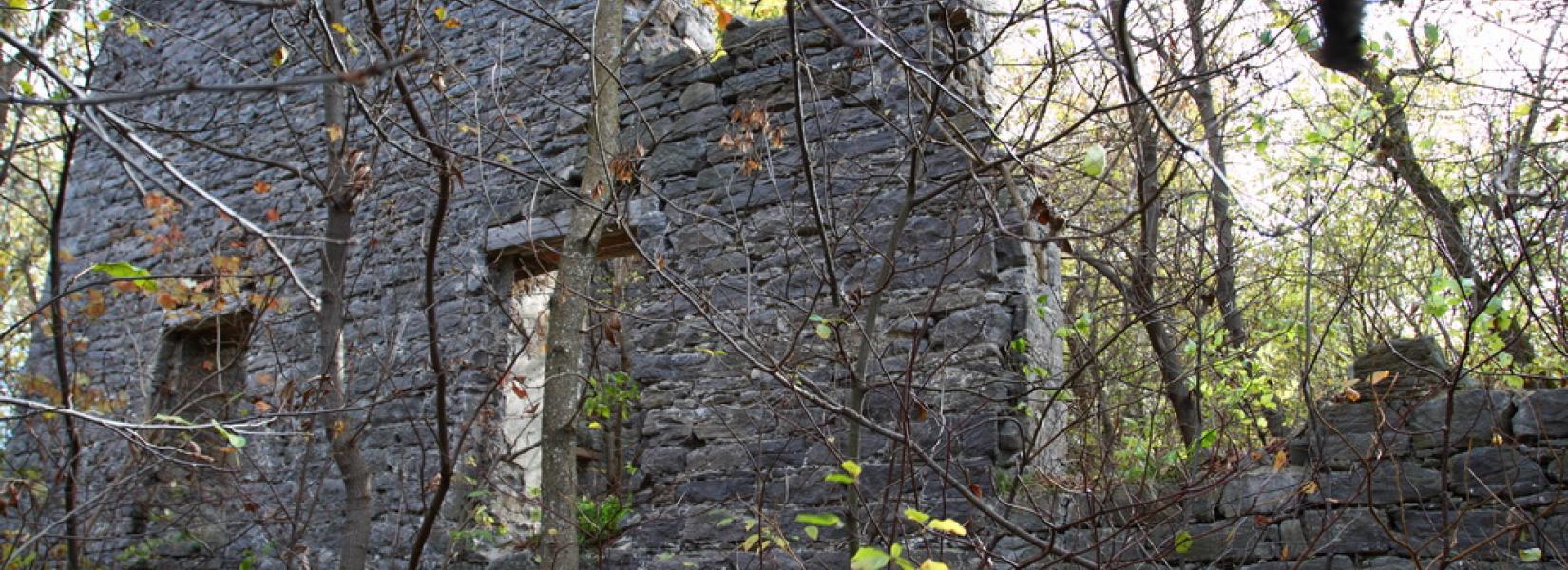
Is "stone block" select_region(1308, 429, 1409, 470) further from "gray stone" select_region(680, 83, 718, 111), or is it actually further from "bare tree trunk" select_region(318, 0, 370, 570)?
"bare tree trunk" select_region(318, 0, 370, 570)

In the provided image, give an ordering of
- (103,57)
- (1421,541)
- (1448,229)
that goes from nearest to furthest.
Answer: (1421,541), (1448,229), (103,57)

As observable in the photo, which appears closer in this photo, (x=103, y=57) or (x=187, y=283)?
(x=187, y=283)

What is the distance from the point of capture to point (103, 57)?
835 centimetres

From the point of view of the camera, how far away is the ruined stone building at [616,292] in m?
4.07

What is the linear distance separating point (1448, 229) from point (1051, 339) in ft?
8.13

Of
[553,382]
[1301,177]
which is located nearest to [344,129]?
[553,382]

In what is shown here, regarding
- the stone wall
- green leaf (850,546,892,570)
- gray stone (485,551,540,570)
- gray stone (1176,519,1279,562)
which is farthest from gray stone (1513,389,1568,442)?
gray stone (485,551,540,570)

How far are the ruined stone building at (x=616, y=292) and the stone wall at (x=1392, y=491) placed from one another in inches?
23.9

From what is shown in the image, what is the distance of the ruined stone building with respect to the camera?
13.4ft

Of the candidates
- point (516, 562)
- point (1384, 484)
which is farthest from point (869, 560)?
point (516, 562)

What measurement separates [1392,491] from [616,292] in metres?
4.51

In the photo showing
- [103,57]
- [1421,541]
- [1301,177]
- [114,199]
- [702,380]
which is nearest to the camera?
[1421,541]

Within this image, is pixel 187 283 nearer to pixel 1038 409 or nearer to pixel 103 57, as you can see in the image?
pixel 103 57

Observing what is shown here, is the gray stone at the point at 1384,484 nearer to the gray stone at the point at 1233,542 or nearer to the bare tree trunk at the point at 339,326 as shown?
the gray stone at the point at 1233,542
